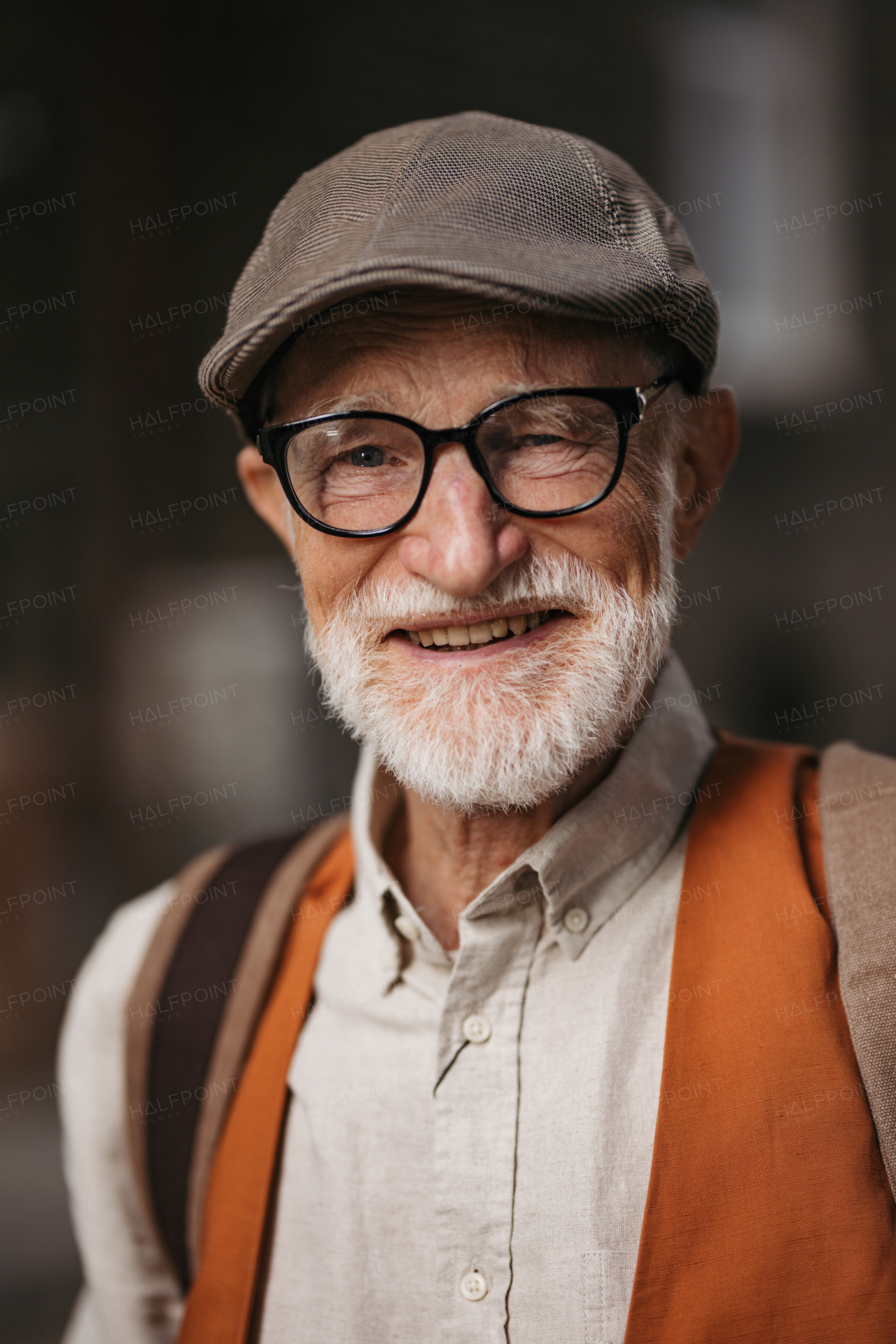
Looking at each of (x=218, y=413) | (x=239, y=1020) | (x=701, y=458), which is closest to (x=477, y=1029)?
(x=239, y=1020)

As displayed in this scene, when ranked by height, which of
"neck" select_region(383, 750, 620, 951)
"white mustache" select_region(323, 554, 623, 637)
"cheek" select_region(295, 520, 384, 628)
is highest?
"cheek" select_region(295, 520, 384, 628)

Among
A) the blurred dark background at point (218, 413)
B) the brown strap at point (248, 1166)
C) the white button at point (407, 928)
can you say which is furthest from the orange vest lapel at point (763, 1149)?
the blurred dark background at point (218, 413)

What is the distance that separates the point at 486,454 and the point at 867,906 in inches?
20.4

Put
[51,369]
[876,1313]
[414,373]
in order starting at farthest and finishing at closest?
[51,369], [414,373], [876,1313]

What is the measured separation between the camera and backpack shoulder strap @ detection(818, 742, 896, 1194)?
2.43 ft

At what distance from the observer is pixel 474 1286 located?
0.81 metres

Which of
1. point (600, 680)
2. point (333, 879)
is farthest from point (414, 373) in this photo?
point (333, 879)

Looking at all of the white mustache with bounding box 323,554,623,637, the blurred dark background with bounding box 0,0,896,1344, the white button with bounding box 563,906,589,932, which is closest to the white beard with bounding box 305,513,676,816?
the white mustache with bounding box 323,554,623,637

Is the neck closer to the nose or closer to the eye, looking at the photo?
the nose

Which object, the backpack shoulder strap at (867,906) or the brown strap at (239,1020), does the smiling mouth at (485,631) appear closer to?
the backpack shoulder strap at (867,906)

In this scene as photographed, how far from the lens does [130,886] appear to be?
2939 millimetres

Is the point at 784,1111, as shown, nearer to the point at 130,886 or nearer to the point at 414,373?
the point at 414,373

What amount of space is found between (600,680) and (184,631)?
2.31 metres

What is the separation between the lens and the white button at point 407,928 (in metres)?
0.99
